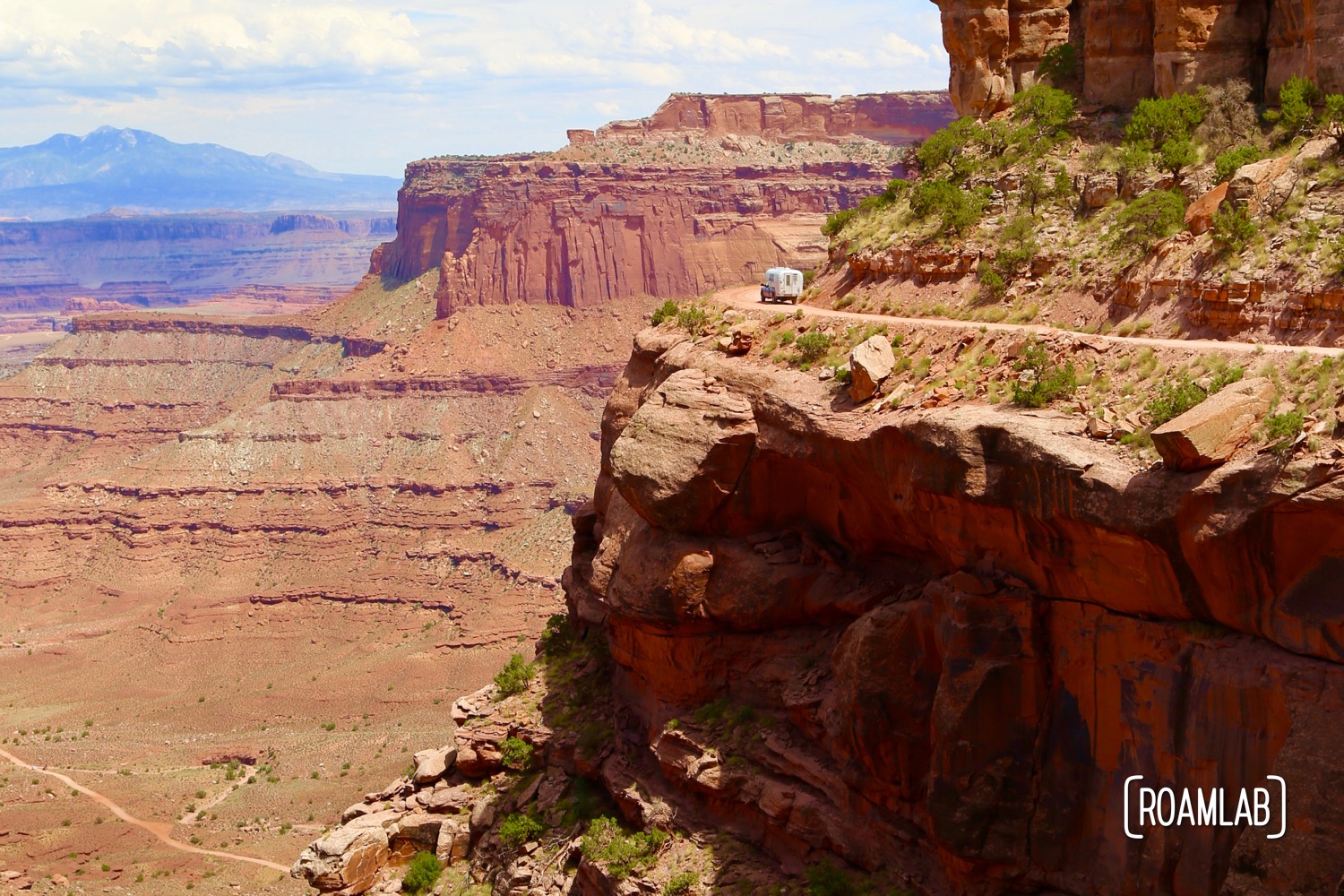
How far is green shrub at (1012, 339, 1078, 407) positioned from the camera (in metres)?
34.0

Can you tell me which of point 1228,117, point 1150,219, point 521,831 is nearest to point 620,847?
point 521,831

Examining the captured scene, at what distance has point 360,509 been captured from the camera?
139750 millimetres

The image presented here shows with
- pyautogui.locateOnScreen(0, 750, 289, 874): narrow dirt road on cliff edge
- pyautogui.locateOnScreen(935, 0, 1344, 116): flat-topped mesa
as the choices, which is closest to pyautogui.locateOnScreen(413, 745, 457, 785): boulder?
pyautogui.locateOnScreen(0, 750, 289, 874): narrow dirt road on cliff edge

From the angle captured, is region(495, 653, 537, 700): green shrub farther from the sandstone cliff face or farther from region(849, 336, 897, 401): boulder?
region(849, 336, 897, 401): boulder

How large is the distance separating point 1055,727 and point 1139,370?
8.60 meters

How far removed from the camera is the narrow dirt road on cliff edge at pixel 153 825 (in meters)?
68.5

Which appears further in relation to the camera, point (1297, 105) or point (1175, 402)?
point (1297, 105)

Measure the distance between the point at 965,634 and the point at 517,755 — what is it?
2195 cm

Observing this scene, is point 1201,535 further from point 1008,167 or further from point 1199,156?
point 1008,167

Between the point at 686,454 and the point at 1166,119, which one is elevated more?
the point at 1166,119

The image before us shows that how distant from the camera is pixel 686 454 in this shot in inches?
1682

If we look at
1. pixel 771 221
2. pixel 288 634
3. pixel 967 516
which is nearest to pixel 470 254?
pixel 771 221

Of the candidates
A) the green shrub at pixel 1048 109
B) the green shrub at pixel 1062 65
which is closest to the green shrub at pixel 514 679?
the green shrub at pixel 1048 109

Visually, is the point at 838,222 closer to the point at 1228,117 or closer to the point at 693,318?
the point at 693,318
